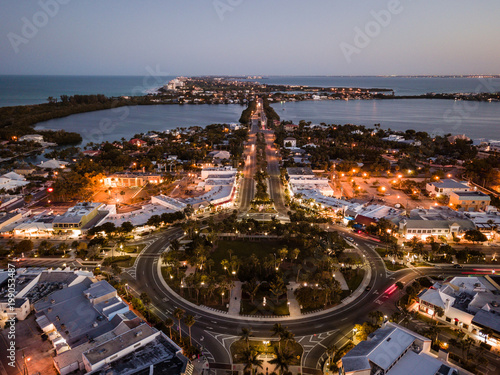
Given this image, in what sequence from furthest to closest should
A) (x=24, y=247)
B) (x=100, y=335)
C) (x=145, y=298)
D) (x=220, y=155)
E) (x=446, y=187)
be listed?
1. (x=220, y=155)
2. (x=446, y=187)
3. (x=24, y=247)
4. (x=145, y=298)
5. (x=100, y=335)

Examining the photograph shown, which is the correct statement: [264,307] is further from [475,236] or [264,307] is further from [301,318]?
[475,236]

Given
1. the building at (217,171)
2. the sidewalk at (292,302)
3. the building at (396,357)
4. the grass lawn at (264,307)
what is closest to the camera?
the building at (396,357)

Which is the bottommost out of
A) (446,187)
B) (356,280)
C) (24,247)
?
(356,280)

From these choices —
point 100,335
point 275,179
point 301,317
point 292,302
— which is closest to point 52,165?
point 275,179

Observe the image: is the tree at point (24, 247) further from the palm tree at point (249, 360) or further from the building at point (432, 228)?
the building at point (432, 228)

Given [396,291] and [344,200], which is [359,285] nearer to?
[396,291]

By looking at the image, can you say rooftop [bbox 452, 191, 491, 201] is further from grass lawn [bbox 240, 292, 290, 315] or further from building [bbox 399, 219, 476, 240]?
grass lawn [bbox 240, 292, 290, 315]

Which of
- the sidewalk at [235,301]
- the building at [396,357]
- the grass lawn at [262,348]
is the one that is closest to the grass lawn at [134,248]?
the sidewalk at [235,301]
